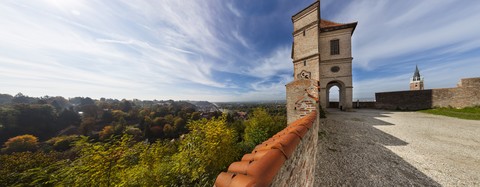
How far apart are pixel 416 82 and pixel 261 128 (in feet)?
166

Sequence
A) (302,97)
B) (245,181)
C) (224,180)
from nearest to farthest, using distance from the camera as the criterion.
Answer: (245,181) < (224,180) < (302,97)

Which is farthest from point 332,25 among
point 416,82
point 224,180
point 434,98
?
point 416,82

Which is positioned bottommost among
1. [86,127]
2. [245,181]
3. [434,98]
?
[86,127]

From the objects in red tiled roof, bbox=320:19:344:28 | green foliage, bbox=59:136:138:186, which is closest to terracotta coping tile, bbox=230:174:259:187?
green foliage, bbox=59:136:138:186

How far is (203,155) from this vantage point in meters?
4.38

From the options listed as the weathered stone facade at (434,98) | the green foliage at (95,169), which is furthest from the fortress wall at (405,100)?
the green foliage at (95,169)

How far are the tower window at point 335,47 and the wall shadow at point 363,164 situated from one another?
37.2ft

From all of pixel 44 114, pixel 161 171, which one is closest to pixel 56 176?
pixel 161 171

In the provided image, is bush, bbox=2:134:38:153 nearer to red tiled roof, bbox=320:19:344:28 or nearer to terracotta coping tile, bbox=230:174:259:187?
terracotta coping tile, bbox=230:174:259:187

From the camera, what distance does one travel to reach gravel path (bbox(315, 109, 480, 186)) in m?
3.15

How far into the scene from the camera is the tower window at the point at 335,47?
14435 millimetres

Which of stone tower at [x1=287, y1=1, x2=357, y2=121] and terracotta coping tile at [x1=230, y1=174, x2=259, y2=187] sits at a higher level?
stone tower at [x1=287, y1=1, x2=357, y2=121]

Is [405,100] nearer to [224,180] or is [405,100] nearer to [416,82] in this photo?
[224,180]

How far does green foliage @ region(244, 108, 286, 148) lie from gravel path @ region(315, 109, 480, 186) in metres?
2.98
